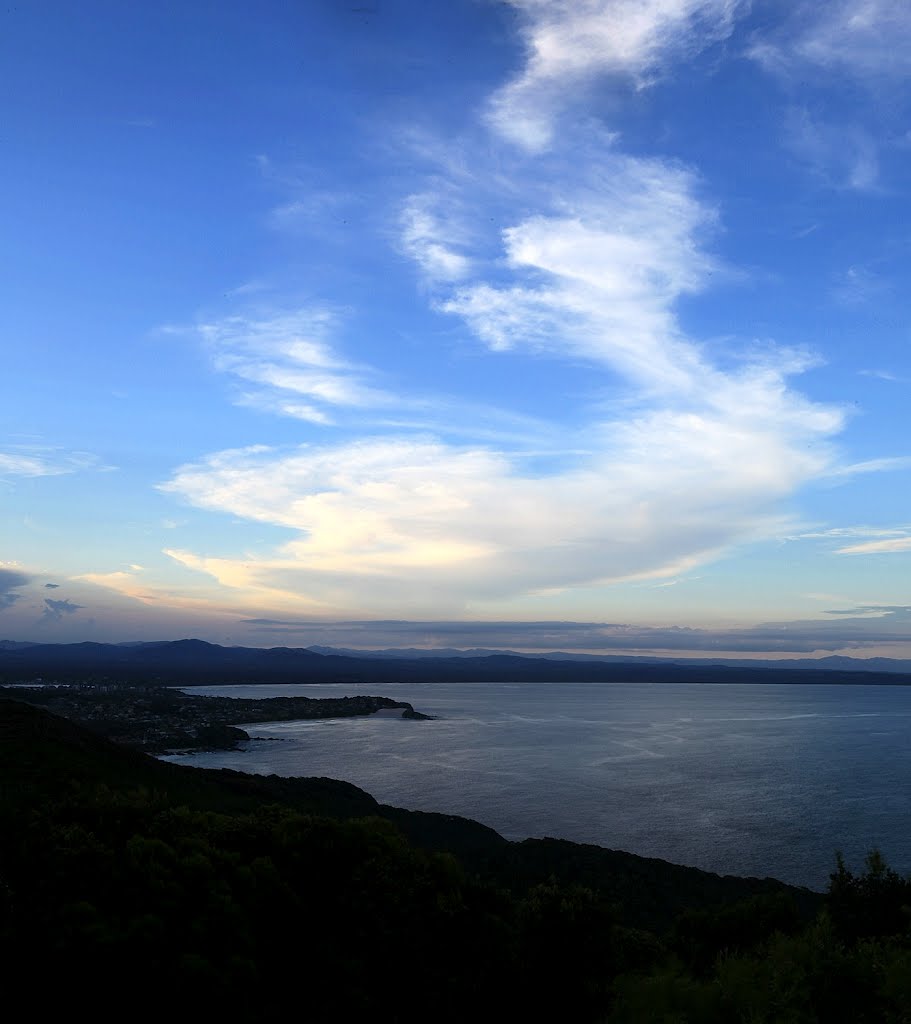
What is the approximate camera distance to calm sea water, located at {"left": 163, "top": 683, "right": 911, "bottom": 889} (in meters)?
53.4

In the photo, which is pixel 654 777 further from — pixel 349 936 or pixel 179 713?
pixel 179 713

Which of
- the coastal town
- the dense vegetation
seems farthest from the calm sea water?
the dense vegetation

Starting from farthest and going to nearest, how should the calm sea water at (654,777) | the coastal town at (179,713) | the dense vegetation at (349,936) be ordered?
1. the coastal town at (179,713)
2. the calm sea water at (654,777)
3. the dense vegetation at (349,936)

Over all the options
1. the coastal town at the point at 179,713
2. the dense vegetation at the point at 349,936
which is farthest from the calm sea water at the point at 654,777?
the dense vegetation at the point at 349,936

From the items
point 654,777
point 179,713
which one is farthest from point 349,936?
point 179,713

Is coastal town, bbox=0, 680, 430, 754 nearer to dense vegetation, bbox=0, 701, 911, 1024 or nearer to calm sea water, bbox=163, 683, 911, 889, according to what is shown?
calm sea water, bbox=163, 683, 911, 889

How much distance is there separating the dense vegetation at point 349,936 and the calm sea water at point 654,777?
30.7m

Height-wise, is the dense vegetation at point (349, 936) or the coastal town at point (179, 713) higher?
the dense vegetation at point (349, 936)

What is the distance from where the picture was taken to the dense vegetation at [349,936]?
1361 cm

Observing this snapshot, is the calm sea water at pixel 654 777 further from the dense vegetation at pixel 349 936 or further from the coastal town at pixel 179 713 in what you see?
the dense vegetation at pixel 349 936

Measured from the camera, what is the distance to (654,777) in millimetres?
80438

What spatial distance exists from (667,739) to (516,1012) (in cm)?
10642

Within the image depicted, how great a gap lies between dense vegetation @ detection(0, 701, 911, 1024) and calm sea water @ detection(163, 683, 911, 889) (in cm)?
3067

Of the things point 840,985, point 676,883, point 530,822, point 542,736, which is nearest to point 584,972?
point 840,985
